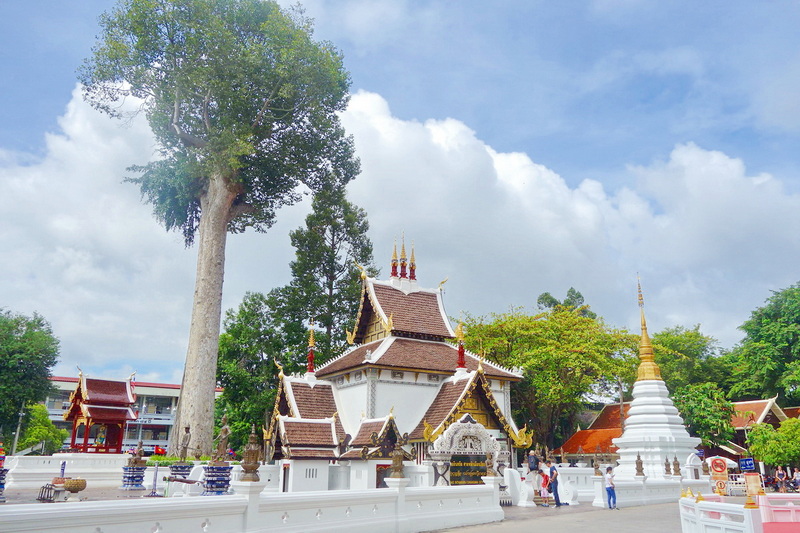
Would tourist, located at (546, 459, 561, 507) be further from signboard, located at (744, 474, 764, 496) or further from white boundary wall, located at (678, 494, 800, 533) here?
signboard, located at (744, 474, 764, 496)

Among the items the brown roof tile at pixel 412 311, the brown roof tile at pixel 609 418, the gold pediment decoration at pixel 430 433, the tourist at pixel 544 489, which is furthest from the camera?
the brown roof tile at pixel 609 418

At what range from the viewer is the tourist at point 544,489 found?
63.5 ft

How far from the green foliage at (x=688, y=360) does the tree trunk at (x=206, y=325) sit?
32.4m

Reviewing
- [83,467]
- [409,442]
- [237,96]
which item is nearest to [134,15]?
[237,96]

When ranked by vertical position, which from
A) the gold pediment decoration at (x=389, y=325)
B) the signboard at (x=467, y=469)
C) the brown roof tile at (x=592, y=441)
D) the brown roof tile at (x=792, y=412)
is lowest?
the signboard at (x=467, y=469)

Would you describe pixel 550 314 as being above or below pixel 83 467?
above

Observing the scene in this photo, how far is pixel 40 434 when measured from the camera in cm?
5434

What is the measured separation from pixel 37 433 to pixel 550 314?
1842 inches

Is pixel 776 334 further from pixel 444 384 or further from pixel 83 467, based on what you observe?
pixel 83 467

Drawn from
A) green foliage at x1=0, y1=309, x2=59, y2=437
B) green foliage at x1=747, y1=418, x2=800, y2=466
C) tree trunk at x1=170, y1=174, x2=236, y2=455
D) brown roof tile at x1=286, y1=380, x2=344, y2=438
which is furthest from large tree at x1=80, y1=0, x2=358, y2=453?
green foliage at x1=747, y1=418, x2=800, y2=466

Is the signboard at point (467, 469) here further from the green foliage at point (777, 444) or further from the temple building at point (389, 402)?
the green foliage at point (777, 444)

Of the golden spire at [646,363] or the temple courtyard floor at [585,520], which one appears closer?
the temple courtyard floor at [585,520]

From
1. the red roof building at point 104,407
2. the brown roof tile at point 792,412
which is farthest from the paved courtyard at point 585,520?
the brown roof tile at point 792,412

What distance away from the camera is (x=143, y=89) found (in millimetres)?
28453
